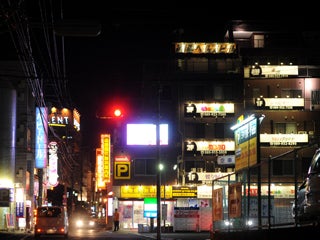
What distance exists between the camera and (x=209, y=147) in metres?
57.8

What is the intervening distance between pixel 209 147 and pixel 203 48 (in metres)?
9.95

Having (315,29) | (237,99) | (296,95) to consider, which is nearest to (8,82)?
(237,99)

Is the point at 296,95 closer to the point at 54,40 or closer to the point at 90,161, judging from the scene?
the point at 54,40

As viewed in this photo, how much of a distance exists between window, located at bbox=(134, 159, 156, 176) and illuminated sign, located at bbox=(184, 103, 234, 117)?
5.69 meters

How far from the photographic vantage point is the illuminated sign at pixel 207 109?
58000 mm

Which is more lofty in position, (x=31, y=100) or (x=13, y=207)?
(x=31, y=100)

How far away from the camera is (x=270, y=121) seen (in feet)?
192

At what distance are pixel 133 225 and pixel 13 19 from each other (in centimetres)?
4104

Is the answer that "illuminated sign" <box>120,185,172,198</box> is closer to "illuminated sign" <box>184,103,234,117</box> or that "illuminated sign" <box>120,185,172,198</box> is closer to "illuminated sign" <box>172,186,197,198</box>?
"illuminated sign" <box>172,186,197,198</box>

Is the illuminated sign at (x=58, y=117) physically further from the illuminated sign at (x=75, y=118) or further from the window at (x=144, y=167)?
the window at (x=144, y=167)

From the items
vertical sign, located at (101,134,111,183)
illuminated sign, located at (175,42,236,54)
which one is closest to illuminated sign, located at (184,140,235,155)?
vertical sign, located at (101,134,111,183)

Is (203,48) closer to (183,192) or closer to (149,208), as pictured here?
(183,192)

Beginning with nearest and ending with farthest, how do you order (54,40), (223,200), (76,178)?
(223,200)
(54,40)
(76,178)

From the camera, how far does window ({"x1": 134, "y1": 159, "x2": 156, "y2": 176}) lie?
58438 mm
